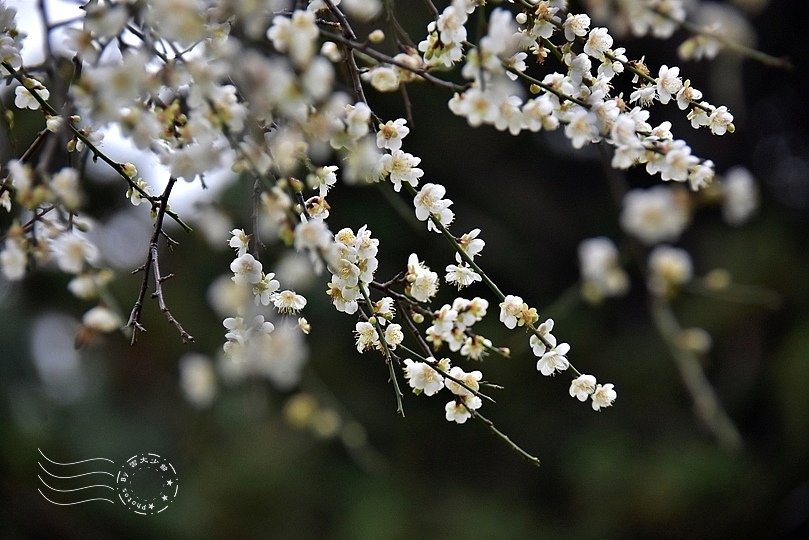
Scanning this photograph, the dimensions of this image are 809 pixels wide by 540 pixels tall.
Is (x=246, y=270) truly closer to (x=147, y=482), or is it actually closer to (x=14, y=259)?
(x=14, y=259)

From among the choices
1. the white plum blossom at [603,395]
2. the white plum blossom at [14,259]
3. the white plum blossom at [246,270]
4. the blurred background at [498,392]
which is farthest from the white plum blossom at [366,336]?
the blurred background at [498,392]

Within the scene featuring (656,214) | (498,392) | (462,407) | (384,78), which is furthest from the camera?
(498,392)

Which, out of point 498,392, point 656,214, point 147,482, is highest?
point 656,214

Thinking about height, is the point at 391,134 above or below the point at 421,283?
above

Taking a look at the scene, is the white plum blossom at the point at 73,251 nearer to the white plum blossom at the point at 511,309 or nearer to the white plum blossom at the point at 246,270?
the white plum blossom at the point at 246,270

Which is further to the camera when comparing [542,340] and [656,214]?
[542,340]

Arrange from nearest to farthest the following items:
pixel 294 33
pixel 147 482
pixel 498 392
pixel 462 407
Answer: pixel 294 33 < pixel 462 407 < pixel 147 482 < pixel 498 392

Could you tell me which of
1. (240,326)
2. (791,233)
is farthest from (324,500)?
(240,326)

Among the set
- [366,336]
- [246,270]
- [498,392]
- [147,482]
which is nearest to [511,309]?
[366,336]

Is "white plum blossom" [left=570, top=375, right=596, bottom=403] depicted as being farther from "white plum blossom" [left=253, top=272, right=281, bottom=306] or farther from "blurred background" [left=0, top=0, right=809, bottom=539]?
"blurred background" [left=0, top=0, right=809, bottom=539]
